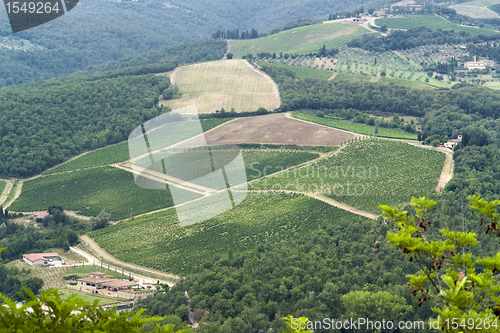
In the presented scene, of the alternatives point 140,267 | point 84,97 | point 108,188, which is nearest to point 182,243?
point 140,267

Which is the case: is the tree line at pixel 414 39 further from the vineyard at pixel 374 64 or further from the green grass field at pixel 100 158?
the green grass field at pixel 100 158

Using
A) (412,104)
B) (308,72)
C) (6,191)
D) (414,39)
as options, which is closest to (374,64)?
(414,39)

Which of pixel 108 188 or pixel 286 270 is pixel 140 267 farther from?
pixel 108 188

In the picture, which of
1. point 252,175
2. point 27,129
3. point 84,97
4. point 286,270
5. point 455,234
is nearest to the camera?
point 455,234

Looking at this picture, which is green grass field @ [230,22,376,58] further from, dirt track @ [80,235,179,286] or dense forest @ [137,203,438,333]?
dense forest @ [137,203,438,333]

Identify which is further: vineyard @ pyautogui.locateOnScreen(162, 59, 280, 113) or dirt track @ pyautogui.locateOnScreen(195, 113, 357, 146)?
vineyard @ pyautogui.locateOnScreen(162, 59, 280, 113)

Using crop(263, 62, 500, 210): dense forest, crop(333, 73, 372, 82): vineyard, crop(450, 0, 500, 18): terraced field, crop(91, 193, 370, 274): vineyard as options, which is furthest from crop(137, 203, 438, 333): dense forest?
crop(450, 0, 500, 18): terraced field

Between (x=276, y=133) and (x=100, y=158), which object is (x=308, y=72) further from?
(x=100, y=158)
